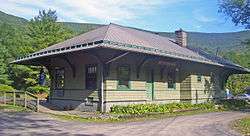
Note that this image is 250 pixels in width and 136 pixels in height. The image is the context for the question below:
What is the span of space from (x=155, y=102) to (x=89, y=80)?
5171 millimetres

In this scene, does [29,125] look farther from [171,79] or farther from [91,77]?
[171,79]

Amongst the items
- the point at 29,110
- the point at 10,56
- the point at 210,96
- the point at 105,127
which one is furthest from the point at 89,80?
the point at 10,56

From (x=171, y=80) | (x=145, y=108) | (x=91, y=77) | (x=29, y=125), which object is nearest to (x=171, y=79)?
(x=171, y=80)

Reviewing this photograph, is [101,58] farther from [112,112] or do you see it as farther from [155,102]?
[155,102]

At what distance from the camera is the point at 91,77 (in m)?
22.0

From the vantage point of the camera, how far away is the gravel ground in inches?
526

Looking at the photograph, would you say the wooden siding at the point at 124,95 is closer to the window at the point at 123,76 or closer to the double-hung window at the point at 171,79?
the window at the point at 123,76

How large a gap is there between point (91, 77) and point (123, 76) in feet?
6.18

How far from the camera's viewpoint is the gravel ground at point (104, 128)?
13.4m

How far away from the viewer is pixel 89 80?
2216 cm

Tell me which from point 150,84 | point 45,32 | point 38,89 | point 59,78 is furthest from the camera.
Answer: point 45,32

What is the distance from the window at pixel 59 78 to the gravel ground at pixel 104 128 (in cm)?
722

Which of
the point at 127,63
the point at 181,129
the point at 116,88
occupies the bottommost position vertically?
the point at 181,129

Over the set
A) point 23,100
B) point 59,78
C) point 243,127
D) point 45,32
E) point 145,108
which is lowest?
point 243,127
